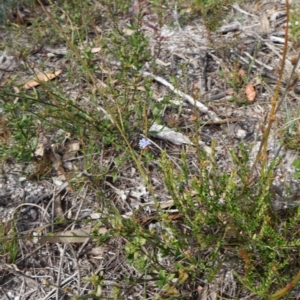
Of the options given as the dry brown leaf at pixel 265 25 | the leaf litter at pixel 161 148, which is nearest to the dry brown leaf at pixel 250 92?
the leaf litter at pixel 161 148

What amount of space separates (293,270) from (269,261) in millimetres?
104

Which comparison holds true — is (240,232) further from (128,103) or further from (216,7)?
(216,7)

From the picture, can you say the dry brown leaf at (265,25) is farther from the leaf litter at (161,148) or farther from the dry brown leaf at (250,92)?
the dry brown leaf at (250,92)

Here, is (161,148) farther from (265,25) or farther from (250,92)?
(265,25)

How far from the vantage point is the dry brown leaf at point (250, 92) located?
2555 mm

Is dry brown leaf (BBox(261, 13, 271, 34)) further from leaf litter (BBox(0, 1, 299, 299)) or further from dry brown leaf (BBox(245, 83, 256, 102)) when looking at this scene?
dry brown leaf (BBox(245, 83, 256, 102))

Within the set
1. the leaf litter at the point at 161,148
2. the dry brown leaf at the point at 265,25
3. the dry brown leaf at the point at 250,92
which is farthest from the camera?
the dry brown leaf at the point at 265,25

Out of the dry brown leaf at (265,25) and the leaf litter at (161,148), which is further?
the dry brown leaf at (265,25)

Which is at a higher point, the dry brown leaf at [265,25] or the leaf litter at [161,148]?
the dry brown leaf at [265,25]

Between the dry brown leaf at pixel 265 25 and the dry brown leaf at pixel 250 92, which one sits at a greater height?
the dry brown leaf at pixel 265 25

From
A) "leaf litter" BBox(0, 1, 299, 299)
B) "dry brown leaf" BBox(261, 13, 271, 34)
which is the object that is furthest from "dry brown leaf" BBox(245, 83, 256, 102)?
"dry brown leaf" BBox(261, 13, 271, 34)

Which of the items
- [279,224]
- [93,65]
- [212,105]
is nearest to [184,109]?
[212,105]

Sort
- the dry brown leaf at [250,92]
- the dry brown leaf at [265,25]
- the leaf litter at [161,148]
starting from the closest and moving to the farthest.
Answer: the leaf litter at [161,148], the dry brown leaf at [250,92], the dry brown leaf at [265,25]

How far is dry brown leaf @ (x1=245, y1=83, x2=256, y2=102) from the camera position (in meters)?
2.55
